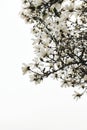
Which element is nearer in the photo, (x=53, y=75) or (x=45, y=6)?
(x=45, y=6)

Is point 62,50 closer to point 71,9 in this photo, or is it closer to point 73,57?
point 73,57

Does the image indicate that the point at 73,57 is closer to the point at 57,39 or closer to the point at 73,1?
the point at 57,39

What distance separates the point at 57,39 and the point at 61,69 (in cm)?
79

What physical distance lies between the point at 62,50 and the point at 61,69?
482 millimetres

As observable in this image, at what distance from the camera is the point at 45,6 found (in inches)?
353

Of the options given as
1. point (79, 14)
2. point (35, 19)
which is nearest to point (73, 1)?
point (79, 14)

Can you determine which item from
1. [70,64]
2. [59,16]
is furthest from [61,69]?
[59,16]

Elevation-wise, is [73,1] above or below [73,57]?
above

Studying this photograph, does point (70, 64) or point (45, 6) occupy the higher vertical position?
point (45, 6)

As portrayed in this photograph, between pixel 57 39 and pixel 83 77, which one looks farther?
pixel 83 77

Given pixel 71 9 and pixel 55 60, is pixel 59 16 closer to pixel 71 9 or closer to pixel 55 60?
pixel 71 9

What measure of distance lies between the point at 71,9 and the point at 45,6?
62 cm

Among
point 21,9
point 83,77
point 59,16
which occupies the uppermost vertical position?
point 21,9

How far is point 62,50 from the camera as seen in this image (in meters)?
8.96
